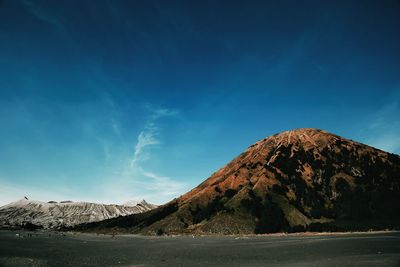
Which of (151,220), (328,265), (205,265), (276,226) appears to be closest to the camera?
(328,265)

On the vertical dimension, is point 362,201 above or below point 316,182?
below

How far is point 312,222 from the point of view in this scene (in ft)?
494

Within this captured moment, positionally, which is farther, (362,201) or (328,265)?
(362,201)

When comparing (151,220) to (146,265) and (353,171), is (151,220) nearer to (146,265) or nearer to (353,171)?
(353,171)

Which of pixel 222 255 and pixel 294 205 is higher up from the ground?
pixel 294 205

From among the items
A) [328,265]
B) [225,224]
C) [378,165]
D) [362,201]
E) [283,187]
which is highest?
[378,165]

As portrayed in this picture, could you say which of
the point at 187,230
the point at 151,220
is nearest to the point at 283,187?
the point at 187,230

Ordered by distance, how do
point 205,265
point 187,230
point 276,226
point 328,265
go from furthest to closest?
point 187,230 → point 276,226 → point 205,265 → point 328,265

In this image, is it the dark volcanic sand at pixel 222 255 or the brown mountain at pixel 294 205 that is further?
the brown mountain at pixel 294 205

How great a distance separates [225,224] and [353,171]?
104m

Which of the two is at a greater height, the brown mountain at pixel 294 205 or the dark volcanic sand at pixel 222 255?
the brown mountain at pixel 294 205

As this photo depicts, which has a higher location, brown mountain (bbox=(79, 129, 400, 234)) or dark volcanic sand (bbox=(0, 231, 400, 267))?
brown mountain (bbox=(79, 129, 400, 234))

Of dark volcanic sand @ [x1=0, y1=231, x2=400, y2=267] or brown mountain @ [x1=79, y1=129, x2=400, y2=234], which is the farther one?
brown mountain @ [x1=79, y1=129, x2=400, y2=234]

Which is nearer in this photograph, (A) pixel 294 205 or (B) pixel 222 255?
(B) pixel 222 255
